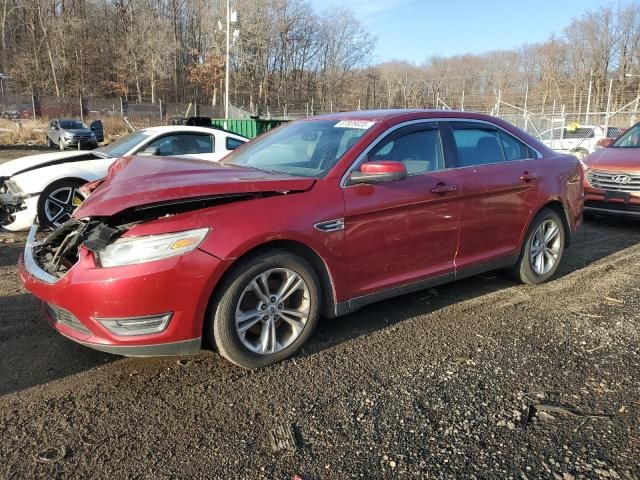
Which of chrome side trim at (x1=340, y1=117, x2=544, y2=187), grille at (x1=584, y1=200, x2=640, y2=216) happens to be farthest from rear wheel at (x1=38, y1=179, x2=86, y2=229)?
grille at (x1=584, y1=200, x2=640, y2=216)

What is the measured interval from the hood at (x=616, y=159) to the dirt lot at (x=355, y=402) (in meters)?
4.09

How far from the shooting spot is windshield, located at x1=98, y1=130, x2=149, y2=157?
737cm

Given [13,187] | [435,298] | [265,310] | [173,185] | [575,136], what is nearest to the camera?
[173,185]

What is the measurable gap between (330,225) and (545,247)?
2.78 meters

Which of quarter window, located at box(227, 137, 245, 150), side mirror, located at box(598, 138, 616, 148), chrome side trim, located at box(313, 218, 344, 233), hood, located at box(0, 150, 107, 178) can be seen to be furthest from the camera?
side mirror, located at box(598, 138, 616, 148)

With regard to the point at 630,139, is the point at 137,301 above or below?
below

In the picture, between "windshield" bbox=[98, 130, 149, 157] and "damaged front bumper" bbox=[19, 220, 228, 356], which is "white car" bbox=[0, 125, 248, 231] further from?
"damaged front bumper" bbox=[19, 220, 228, 356]

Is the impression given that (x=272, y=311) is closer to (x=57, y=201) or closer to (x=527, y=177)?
(x=527, y=177)

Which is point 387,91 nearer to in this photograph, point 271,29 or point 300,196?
point 271,29

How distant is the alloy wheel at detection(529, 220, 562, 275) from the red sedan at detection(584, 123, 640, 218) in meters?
3.07

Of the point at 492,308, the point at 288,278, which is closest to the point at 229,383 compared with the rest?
the point at 288,278

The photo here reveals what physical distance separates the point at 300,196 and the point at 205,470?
1714mm

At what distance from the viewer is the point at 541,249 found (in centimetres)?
498

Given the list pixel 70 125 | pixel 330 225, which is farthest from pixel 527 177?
pixel 70 125
